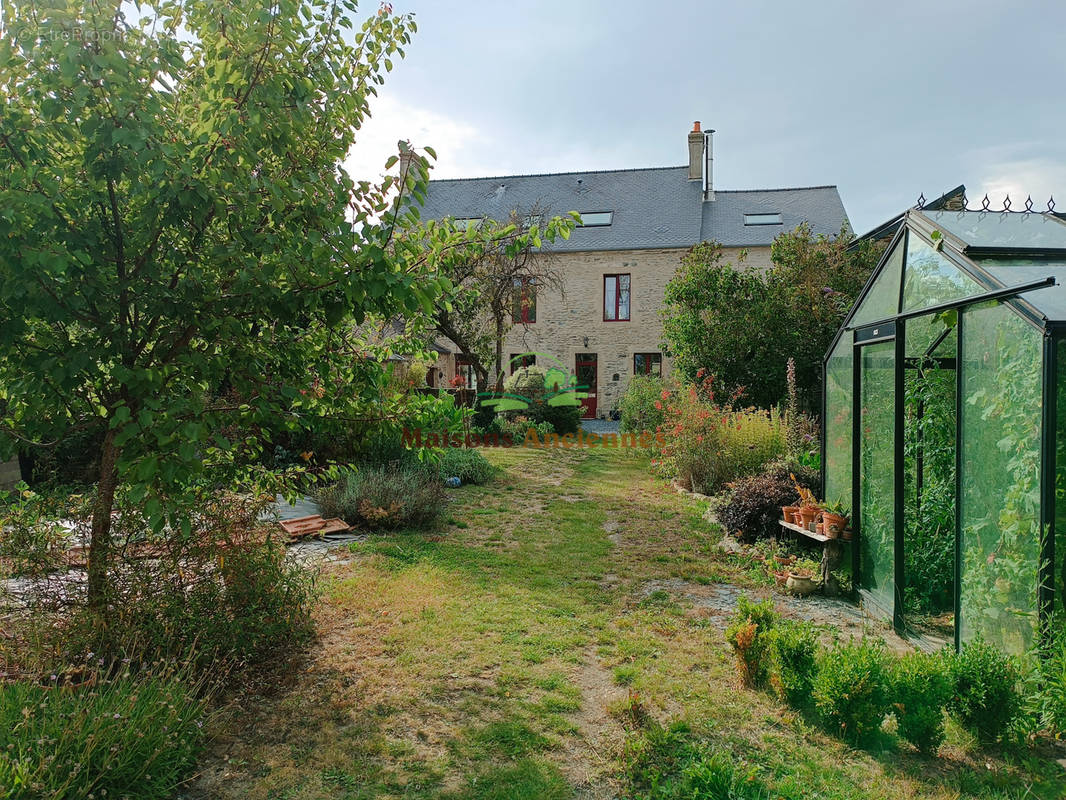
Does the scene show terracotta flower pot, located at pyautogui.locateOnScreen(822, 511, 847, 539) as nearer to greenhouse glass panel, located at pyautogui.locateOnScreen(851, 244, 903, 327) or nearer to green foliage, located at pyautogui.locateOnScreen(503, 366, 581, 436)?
greenhouse glass panel, located at pyautogui.locateOnScreen(851, 244, 903, 327)

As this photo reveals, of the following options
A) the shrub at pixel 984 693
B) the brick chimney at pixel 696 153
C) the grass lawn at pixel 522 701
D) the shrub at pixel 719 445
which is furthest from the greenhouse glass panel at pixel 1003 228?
the brick chimney at pixel 696 153

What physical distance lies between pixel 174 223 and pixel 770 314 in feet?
38.9

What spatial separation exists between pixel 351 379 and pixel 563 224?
1.56 metres

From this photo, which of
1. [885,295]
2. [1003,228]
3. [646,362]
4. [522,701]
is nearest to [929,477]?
[885,295]

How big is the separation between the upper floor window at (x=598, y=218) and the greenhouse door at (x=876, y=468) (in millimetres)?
19899

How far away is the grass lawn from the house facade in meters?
17.4

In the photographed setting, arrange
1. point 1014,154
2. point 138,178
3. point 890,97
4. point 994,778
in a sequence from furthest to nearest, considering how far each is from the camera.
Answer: point 890,97 < point 1014,154 < point 994,778 < point 138,178

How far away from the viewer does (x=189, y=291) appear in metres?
2.88

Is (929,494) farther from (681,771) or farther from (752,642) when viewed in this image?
(681,771)

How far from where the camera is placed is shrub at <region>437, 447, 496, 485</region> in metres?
10.3

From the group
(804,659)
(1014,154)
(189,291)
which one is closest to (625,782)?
(804,659)

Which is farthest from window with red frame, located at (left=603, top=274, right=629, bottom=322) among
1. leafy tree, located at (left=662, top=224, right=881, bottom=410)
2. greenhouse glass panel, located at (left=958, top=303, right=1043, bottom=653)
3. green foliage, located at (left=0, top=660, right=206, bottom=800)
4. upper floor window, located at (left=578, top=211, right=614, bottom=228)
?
green foliage, located at (left=0, top=660, right=206, bottom=800)

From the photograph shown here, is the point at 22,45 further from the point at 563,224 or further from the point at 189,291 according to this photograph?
the point at 563,224

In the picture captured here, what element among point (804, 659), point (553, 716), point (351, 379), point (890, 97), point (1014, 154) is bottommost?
point (553, 716)
